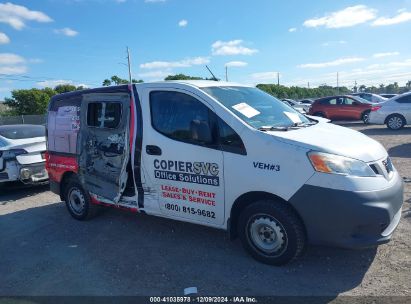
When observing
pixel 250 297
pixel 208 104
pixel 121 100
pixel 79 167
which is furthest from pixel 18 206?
pixel 250 297

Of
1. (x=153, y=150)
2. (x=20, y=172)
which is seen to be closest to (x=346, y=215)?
(x=153, y=150)

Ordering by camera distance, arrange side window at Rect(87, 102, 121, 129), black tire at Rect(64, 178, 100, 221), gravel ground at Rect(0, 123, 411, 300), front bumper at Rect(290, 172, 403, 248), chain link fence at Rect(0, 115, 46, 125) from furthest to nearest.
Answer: chain link fence at Rect(0, 115, 46, 125) → black tire at Rect(64, 178, 100, 221) → side window at Rect(87, 102, 121, 129) → gravel ground at Rect(0, 123, 411, 300) → front bumper at Rect(290, 172, 403, 248)

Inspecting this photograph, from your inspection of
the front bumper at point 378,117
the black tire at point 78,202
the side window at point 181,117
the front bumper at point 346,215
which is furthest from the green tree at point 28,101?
the front bumper at point 346,215

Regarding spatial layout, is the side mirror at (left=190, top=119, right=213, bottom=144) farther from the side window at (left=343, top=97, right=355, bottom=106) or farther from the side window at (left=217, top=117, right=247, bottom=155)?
the side window at (left=343, top=97, right=355, bottom=106)

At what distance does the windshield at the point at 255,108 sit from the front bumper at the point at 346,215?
0.99m

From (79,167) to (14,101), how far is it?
41395 mm

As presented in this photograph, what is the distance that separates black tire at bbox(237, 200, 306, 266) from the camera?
3.70 metres

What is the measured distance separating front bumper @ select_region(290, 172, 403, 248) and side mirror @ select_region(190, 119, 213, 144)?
3.70 feet

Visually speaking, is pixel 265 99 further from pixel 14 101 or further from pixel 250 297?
pixel 14 101

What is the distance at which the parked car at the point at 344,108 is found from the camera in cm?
1869

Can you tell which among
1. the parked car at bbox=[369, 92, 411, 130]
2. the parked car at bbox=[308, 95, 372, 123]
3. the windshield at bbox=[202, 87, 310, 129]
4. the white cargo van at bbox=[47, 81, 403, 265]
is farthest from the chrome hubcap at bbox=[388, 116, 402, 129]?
the windshield at bbox=[202, 87, 310, 129]

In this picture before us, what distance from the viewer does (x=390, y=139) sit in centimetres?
1239

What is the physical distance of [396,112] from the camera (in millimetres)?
14844

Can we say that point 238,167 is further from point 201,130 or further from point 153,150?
point 153,150
